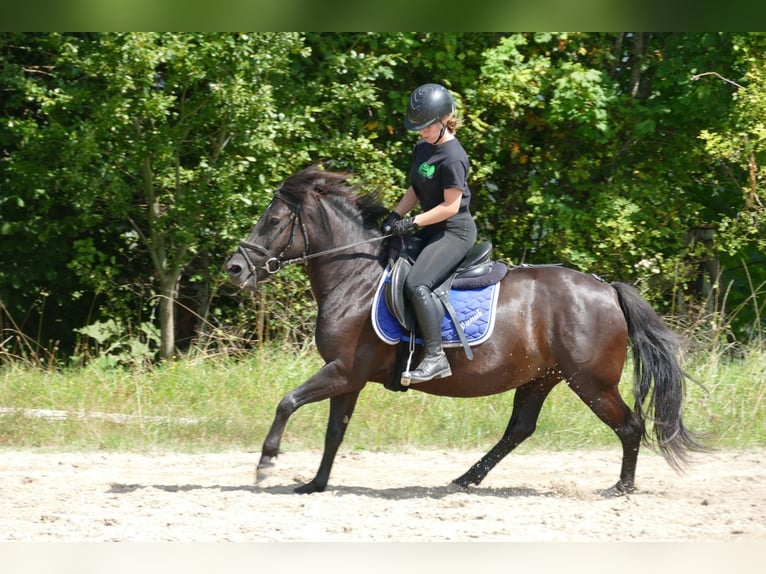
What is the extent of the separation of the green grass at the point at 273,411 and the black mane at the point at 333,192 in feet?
7.74

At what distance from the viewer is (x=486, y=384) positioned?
20.1 feet

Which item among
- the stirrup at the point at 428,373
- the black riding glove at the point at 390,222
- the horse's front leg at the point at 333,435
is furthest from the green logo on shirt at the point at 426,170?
the horse's front leg at the point at 333,435

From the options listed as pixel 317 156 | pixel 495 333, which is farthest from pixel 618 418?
pixel 317 156

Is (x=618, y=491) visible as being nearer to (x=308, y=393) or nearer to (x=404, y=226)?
(x=308, y=393)

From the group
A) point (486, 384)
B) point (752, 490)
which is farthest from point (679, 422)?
point (486, 384)

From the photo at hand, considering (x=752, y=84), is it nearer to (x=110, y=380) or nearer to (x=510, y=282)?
(x=510, y=282)

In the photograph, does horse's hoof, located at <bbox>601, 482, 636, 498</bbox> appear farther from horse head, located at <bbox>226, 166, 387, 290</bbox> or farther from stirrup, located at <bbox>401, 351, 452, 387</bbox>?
horse head, located at <bbox>226, 166, 387, 290</bbox>

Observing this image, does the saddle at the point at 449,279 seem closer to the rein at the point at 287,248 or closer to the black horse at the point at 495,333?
the black horse at the point at 495,333

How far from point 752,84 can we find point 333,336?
23.5 ft

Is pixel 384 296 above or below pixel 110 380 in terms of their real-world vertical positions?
above

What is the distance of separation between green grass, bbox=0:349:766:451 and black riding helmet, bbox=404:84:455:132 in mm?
3172

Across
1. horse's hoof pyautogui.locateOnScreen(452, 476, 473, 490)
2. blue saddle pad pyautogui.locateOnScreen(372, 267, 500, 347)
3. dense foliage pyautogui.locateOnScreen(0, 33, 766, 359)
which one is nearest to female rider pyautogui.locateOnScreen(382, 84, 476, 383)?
blue saddle pad pyautogui.locateOnScreen(372, 267, 500, 347)

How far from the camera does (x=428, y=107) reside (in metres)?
5.77

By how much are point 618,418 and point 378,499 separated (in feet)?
5.78
